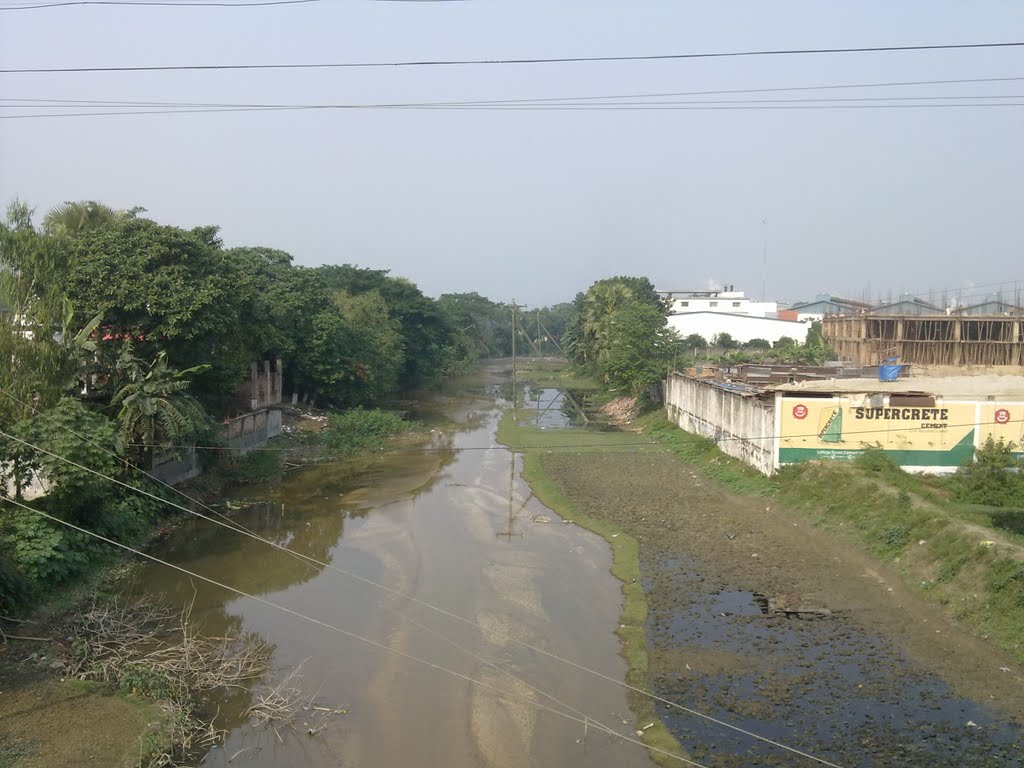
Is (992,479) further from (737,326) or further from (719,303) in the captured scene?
(719,303)

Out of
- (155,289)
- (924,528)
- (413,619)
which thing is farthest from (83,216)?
(924,528)

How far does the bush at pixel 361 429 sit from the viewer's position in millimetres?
31664

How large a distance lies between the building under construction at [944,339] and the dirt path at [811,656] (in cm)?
2621

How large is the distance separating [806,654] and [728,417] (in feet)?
47.5

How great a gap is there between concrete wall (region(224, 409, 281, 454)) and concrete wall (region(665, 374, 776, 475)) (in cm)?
1525

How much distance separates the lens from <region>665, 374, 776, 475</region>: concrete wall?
22234mm

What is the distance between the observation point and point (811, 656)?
40.2 ft

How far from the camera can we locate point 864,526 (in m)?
17.1

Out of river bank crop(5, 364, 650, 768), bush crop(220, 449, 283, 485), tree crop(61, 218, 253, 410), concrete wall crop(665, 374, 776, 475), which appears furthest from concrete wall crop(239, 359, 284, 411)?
concrete wall crop(665, 374, 776, 475)

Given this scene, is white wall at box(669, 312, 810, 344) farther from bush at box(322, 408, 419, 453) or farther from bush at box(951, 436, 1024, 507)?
bush at box(951, 436, 1024, 507)

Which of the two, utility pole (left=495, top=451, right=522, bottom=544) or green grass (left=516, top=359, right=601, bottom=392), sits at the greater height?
green grass (left=516, top=359, right=601, bottom=392)

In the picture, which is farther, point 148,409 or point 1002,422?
point 1002,422

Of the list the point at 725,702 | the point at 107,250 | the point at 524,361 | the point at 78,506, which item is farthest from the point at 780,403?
the point at 524,361

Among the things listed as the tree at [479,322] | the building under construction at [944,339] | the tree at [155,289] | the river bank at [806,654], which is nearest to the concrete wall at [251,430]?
the tree at [155,289]
